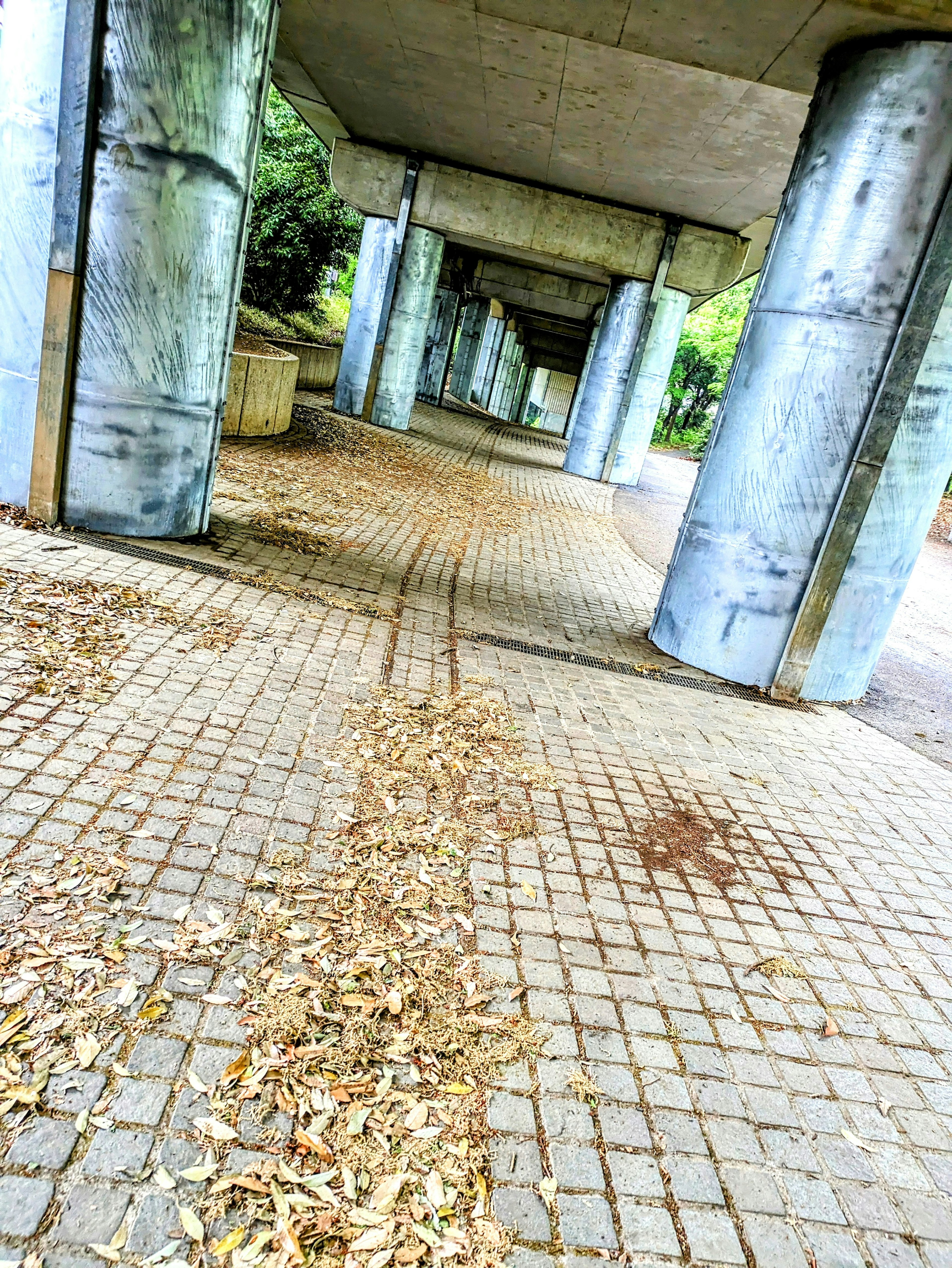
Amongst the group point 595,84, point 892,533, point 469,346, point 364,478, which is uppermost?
point 595,84

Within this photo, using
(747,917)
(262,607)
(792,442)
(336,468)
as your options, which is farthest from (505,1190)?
(336,468)

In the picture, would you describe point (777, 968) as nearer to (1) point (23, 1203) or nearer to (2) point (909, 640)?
(1) point (23, 1203)

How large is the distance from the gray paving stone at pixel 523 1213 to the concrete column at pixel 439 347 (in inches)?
1182

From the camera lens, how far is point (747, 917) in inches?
158

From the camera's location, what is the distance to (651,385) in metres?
20.0

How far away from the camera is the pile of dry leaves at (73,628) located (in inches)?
175

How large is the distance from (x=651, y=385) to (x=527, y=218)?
490 centimetres

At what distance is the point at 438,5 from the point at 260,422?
6190 millimetres

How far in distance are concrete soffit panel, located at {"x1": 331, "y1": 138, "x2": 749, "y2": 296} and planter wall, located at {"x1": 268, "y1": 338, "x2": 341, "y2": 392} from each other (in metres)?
3.23

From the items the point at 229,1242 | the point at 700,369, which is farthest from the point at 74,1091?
the point at 700,369

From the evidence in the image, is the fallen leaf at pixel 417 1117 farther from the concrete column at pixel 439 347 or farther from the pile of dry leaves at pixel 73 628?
the concrete column at pixel 439 347

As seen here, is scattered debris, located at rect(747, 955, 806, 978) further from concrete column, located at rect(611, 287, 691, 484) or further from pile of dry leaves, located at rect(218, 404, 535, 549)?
concrete column, located at rect(611, 287, 691, 484)

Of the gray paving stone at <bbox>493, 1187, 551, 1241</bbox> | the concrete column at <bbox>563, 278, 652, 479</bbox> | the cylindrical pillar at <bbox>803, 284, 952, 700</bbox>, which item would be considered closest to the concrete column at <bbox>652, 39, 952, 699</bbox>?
the cylindrical pillar at <bbox>803, 284, 952, 700</bbox>

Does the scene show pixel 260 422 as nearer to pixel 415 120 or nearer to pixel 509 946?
pixel 415 120
